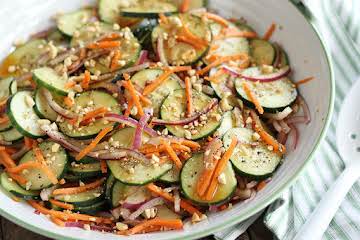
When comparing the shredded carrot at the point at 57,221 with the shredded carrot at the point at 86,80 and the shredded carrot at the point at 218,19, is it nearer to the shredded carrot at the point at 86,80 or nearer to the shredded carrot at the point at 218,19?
the shredded carrot at the point at 86,80

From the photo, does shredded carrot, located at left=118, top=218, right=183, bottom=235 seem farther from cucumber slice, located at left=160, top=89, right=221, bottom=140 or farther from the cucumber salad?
cucumber slice, located at left=160, top=89, right=221, bottom=140

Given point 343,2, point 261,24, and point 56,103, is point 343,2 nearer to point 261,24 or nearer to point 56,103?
point 261,24

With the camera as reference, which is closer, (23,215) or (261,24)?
(23,215)

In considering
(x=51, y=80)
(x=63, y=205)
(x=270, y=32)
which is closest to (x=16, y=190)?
(x=63, y=205)

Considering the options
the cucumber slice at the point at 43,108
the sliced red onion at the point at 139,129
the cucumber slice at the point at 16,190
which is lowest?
the cucumber slice at the point at 16,190

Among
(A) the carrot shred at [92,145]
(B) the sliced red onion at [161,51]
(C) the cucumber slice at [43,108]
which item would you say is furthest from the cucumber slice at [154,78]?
(C) the cucumber slice at [43,108]

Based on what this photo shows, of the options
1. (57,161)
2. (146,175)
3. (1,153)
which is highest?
(146,175)

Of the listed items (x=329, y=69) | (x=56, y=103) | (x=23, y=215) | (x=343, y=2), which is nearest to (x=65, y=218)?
(x=23, y=215)
